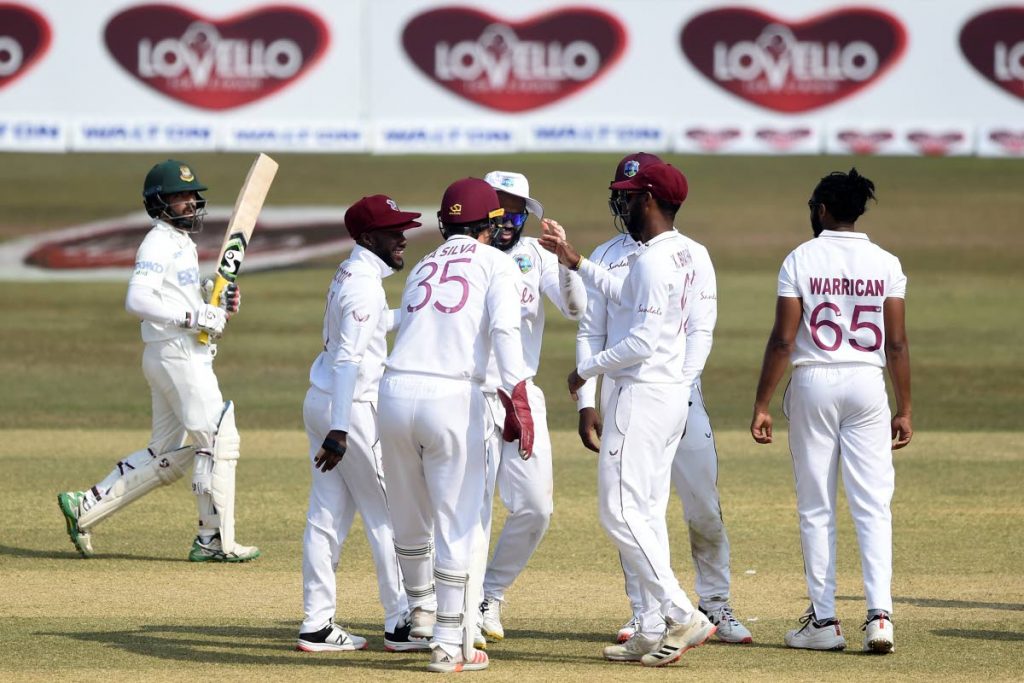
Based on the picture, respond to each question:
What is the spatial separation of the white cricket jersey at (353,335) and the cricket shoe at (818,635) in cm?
227

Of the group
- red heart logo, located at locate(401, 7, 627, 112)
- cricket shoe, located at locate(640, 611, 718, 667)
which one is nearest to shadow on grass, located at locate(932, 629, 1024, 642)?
cricket shoe, located at locate(640, 611, 718, 667)

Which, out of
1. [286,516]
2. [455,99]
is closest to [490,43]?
[455,99]

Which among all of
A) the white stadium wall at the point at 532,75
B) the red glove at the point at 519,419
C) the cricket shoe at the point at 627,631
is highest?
the white stadium wall at the point at 532,75

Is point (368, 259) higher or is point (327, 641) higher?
point (368, 259)

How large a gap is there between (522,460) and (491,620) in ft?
2.54

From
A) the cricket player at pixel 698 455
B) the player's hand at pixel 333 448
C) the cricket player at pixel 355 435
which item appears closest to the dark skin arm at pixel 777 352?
the cricket player at pixel 698 455

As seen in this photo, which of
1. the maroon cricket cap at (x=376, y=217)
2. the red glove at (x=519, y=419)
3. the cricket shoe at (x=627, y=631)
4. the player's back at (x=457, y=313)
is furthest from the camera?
the cricket shoe at (x=627, y=631)

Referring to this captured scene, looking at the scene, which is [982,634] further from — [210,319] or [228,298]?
[228,298]

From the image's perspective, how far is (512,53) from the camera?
3250cm

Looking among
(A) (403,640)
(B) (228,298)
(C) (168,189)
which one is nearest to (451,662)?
(A) (403,640)

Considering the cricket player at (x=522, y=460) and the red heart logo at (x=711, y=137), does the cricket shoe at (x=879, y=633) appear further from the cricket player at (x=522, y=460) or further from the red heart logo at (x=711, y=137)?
the red heart logo at (x=711, y=137)

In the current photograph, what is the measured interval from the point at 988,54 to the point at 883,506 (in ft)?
90.4

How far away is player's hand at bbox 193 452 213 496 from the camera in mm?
9195

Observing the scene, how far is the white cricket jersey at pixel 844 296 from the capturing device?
23.5ft
